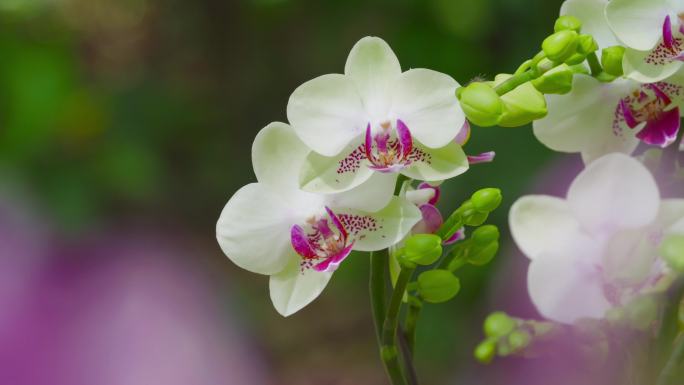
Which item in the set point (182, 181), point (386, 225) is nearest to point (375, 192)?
point (386, 225)

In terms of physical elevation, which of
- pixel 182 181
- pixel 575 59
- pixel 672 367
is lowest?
pixel 672 367

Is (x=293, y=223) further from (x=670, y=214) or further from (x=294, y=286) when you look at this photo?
(x=670, y=214)

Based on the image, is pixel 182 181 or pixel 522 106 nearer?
pixel 522 106

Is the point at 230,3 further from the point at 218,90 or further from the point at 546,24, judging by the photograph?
the point at 546,24

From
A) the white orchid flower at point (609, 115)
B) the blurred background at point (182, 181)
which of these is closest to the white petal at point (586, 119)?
the white orchid flower at point (609, 115)

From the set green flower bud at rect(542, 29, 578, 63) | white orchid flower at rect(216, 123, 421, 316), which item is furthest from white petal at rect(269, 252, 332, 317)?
green flower bud at rect(542, 29, 578, 63)

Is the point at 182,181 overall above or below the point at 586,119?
above

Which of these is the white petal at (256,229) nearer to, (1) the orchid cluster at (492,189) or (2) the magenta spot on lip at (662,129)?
(1) the orchid cluster at (492,189)
